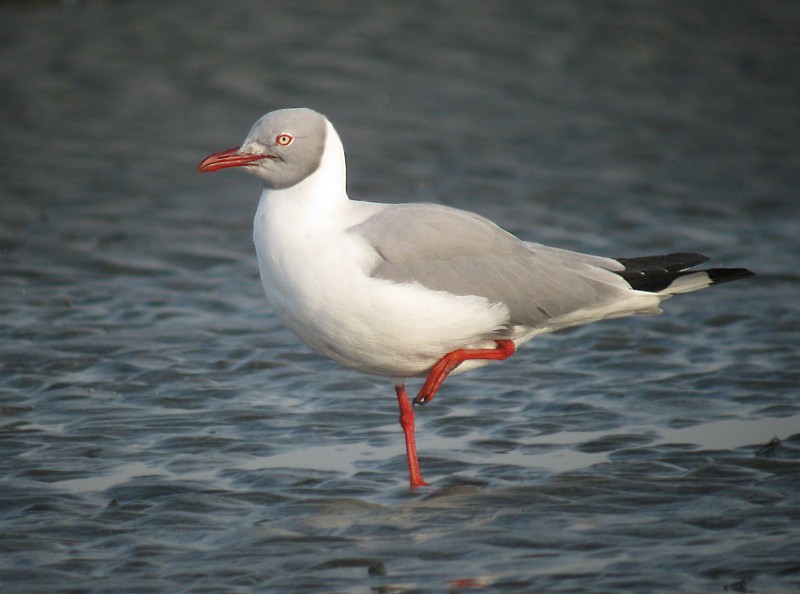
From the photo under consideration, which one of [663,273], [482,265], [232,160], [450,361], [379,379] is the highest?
[232,160]

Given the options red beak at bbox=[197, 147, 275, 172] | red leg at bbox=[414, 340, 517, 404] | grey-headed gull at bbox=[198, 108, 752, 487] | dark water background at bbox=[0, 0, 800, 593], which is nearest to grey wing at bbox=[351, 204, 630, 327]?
grey-headed gull at bbox=[198, 108, 752, 487]

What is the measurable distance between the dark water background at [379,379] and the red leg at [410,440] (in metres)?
0.12

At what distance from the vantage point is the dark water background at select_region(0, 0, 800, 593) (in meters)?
6.38

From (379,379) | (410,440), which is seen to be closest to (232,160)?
(410,440)

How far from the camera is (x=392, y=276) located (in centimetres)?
712

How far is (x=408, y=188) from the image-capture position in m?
13.8

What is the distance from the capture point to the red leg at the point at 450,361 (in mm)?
7406

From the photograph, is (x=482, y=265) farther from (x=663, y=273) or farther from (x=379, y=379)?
(x=379, y=379)

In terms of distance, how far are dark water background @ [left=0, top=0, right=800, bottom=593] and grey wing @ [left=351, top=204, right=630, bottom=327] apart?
866 millimetres

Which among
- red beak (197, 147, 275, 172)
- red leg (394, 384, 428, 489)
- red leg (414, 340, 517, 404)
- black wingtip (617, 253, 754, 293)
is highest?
red beak (197, 147, 275, 172)

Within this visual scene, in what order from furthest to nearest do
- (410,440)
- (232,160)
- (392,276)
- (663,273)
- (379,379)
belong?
(379,379) < (663,273) < (410,440) < (232,160) < (392,276)

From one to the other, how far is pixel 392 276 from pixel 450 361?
67 cm

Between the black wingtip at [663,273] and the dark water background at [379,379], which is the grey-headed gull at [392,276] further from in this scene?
the dark water background at [379,379]

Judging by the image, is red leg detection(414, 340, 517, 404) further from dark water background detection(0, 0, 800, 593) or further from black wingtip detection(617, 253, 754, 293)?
black wingtip detection(617, 253, 754, 293)
